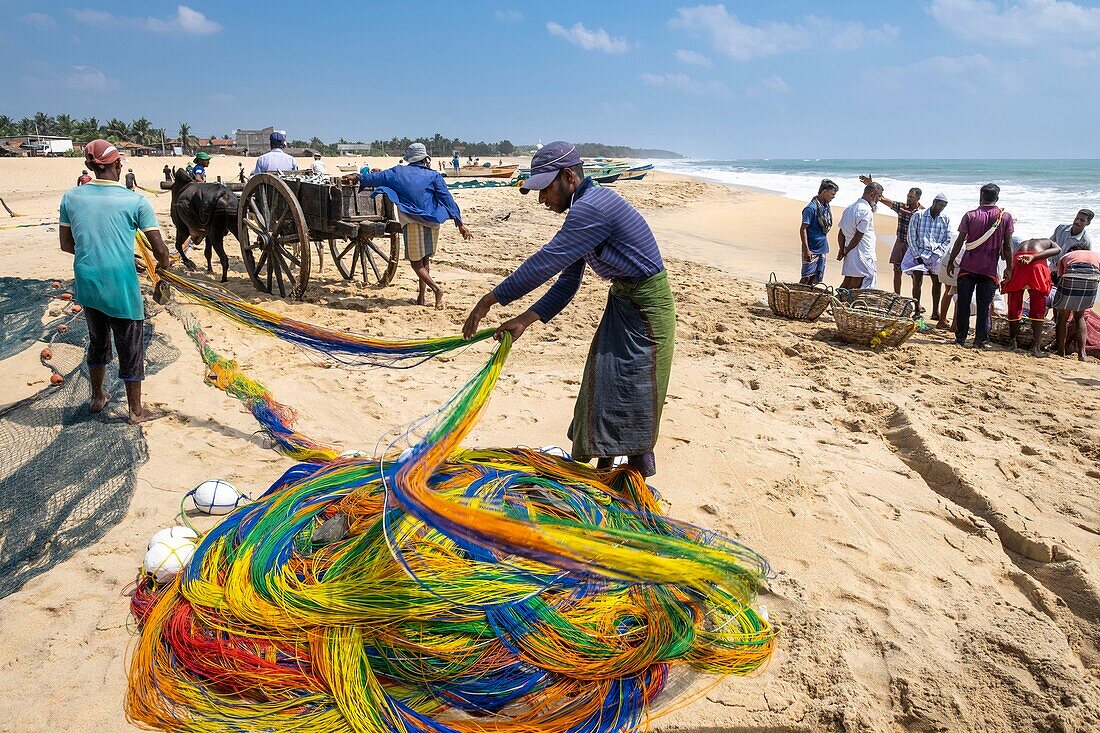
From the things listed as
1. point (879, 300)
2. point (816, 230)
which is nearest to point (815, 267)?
point (816, 230)

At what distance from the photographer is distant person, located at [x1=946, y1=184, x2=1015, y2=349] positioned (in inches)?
248

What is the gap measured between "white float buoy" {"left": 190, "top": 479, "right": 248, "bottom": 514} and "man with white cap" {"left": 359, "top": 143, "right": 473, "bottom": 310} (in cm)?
398

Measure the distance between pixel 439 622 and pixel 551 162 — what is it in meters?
1.80

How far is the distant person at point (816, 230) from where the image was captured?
687 centimetres

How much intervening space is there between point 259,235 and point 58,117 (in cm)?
6183

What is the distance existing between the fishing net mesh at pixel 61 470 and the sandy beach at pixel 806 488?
0.34ft

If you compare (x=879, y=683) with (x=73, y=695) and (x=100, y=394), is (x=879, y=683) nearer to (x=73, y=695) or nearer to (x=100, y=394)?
(x=73, y=695)

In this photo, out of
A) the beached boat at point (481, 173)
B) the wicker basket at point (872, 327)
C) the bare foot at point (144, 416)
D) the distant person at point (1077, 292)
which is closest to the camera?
the bare foot at point (144, 416)

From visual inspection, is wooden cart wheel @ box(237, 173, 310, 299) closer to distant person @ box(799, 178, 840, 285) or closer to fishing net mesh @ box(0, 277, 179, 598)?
fishing net mesh @ box(0, 277, 179, 598)

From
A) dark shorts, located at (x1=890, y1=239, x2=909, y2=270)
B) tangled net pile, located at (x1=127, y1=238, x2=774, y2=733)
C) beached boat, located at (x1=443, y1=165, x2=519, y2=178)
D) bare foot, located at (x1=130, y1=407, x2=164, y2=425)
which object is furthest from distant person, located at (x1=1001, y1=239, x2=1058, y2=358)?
beached boat, located at (x1=443, y1=165, x2=519, y2=178)

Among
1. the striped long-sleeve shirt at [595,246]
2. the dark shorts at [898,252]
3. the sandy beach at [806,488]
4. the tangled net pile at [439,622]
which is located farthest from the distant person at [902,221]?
the tangled net pile at [439,622]

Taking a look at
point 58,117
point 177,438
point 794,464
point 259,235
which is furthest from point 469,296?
point 58,117

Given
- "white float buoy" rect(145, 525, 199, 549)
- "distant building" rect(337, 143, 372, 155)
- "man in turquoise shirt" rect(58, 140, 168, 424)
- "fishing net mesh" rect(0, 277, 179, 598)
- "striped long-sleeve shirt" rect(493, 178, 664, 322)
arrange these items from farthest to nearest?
1. "distant building" rect(337, 143, 372, 155)
2. "man in turquoise shirt" rect(58, 140, 168, 424)
3. "fishing net mesh" rect(0, 277, 179, 598)
4. "white float buoy" rect(145, 525, 199, 549)
5. "striped long-sleeve shirt" rect(493, 178, 664, 322)

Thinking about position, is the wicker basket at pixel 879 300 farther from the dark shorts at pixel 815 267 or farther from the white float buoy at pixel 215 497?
the white float buoy at pixel 215 497
